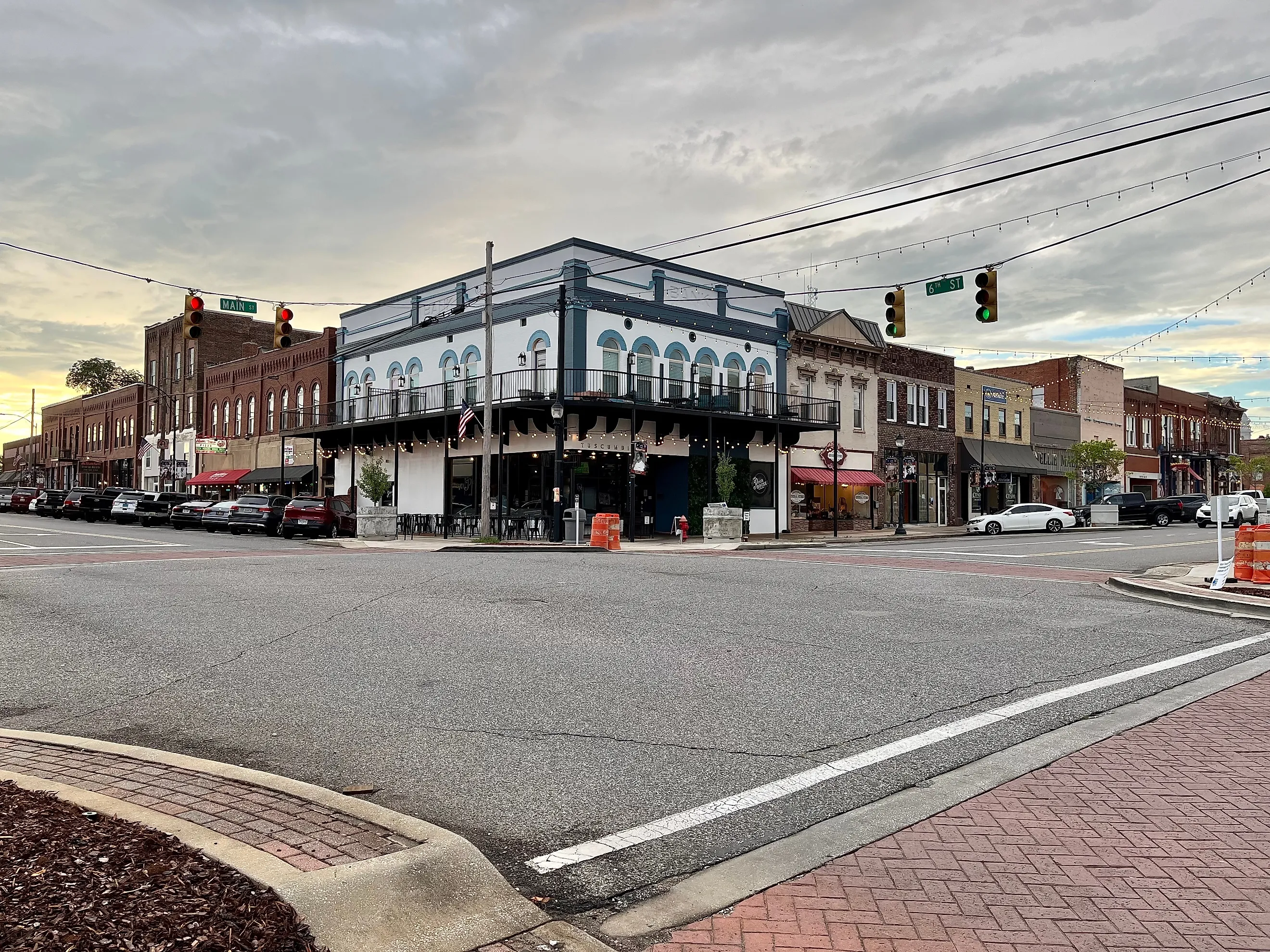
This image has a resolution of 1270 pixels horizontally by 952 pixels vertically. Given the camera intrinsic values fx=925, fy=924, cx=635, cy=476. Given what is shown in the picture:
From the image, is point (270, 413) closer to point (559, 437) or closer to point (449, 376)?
point (449, 376)

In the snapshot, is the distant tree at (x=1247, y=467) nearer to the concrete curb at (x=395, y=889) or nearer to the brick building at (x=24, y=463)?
the concrete curb at (x=395, y=889)

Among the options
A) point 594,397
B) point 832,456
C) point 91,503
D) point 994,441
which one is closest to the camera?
point 594,397

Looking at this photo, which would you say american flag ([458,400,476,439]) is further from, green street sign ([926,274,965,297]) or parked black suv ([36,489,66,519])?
parked black suv ([36,489,66,519])

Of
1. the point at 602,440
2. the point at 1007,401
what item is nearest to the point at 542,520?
the point at 602,440

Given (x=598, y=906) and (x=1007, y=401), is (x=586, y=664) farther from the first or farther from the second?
(x=1007, y=401)

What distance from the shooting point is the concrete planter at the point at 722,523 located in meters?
30.4

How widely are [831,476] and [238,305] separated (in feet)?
85.8

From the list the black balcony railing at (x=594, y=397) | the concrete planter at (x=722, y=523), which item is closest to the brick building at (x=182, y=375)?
the black balcony railing at (x=594, y=397)

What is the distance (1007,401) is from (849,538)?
78.0ft

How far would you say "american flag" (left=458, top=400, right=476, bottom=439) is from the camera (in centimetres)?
3028

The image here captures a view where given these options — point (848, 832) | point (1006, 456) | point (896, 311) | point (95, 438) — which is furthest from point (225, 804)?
point (95, 438)

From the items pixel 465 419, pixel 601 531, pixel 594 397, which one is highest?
pixel 594 397

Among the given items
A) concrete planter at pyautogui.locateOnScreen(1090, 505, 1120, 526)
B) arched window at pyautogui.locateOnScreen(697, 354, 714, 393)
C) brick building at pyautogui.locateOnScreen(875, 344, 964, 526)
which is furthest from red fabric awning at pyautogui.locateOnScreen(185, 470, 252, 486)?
concrete planter at pyautogui.locateOnScreen(1090, 505, 1120, 526)

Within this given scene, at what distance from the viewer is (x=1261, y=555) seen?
14.7 meters
